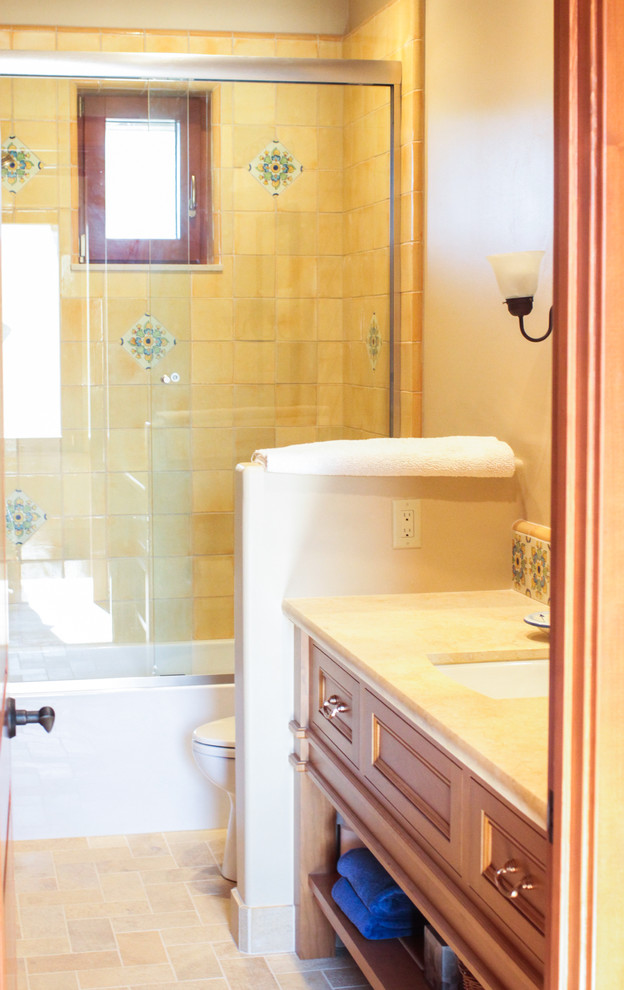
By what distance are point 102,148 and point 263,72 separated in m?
0.57

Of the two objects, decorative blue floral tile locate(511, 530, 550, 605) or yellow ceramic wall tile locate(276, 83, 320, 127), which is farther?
yellow ceramic wall tile locate(276, 83, 320, 127)

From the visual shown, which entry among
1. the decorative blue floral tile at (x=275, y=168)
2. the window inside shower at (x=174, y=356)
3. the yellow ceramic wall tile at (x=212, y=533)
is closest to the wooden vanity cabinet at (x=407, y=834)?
the window inside shower at (x=174, y=356)

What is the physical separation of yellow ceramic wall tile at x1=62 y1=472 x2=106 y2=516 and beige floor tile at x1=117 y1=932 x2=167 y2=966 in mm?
1479

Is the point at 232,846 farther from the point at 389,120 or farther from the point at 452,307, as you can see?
the point at 389,120

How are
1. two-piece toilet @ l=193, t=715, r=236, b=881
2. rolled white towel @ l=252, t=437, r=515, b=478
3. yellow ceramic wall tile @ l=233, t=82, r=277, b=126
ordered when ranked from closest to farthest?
rolled white towel @ l=252, t=437, r=515, b=478 < two-piece toilet @ l=193, t=715, r=236, b=881 < yellow ceramic wall tile @ l=233, t=82, r=277, b=126

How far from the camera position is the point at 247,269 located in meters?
3.79

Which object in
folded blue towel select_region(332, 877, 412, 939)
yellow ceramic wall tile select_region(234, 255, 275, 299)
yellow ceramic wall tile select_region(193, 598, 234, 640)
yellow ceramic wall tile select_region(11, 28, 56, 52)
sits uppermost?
yellow ceramic wall tile select_region(11, 28, 56, 52)

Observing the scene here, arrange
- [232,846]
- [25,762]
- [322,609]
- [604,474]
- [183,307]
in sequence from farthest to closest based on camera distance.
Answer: [183,307] → [25,762] → [232,846] → [322,609] → [604,474]

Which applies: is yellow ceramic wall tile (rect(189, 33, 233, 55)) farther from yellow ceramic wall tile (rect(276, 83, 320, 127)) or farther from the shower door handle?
the shower door handle

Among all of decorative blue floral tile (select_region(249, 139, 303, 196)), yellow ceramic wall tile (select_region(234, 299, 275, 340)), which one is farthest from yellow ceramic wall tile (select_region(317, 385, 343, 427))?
decorative blue floral tile (select_region(249, 139, 303, 196))

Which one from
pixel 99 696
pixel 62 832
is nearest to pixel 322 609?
pixel 99 696

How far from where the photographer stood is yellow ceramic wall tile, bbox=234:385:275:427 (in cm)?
379

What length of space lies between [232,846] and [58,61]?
7.72 feet

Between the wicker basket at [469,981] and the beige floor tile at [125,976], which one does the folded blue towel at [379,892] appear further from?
the beige floor tile at [125,976]
